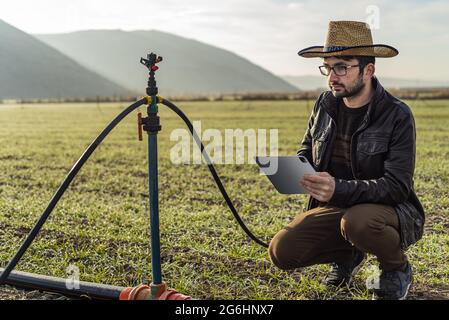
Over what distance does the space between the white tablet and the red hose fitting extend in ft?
3.30

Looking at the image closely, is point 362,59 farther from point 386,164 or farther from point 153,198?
point 153,198

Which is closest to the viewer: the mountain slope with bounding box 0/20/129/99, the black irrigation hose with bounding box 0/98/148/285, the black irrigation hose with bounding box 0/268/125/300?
the black irrigation hose with bounding box 0/98/148/285

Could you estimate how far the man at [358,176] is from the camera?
11.0 ft

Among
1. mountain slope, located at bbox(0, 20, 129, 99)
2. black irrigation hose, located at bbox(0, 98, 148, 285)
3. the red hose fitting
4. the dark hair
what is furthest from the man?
mountain slope, located at bbox(0, 20, 129, 99)

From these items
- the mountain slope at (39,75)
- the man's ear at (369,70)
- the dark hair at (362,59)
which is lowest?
the man's ear at (369,70)

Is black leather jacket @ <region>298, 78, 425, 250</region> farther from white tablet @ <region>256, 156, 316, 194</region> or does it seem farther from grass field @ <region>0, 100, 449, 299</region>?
grass field @ <region>0, 100, 449, 299</region>

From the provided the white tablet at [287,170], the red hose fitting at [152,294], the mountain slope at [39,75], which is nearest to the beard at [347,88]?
the white tablet at [287,170]

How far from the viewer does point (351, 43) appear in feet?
11.5

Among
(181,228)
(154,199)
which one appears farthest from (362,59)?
(181,228)

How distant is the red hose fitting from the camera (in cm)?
321

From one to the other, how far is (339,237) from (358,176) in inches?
19.2

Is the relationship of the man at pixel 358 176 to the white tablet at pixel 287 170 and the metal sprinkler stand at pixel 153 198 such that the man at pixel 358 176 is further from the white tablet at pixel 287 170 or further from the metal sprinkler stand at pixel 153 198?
the metal sprinkler stand at pixel 153 198

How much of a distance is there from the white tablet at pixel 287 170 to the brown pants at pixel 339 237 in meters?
0.31

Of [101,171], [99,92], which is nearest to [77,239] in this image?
[101,171]
